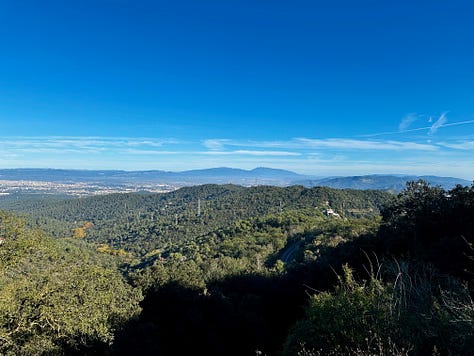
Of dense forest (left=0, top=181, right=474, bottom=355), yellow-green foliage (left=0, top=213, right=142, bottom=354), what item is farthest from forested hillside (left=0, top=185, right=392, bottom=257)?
yellow-green foliage (left=0, top=213, right=142, bottom=354)

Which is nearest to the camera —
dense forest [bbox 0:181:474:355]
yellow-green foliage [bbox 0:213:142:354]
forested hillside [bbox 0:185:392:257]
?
dense forest [bbox 0:181:474:355]

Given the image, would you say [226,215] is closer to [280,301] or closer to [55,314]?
[280,301]

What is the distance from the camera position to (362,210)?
366 ft

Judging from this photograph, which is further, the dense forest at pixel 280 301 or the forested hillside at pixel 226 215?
the forested hillside at pixel 226 215

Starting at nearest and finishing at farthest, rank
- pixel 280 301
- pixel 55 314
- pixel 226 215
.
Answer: pixel 55 314 < pixel 280 301 < pixel 226 215

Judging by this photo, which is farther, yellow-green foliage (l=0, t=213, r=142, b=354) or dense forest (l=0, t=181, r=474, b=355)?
yellow-green foliage (l=0, t=213, r=142, b=354)

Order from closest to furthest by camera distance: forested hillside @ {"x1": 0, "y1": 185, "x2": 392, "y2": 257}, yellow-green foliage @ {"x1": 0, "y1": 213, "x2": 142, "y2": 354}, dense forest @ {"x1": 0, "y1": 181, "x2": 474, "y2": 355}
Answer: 1. dense forest @ {"x1": 0, "y1": 181, "x2": 474, "y2": 355}
2. yellow-green foliage @ {"x1": 0, "y1": 213, "x2": 142, "y2": 354}
3. forested hillside @ {"x1": 0, "y1": 185, "x2": 392, "y2": 257}

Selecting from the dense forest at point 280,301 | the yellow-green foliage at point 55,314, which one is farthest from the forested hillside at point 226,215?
the yellow-green foliage at point 55,314

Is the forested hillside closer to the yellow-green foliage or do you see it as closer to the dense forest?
the dense forest

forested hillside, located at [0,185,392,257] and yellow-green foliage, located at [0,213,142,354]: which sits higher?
yellow-green foliage, located at [0,213,142,354]

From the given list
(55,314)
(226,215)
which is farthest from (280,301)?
(226,215)

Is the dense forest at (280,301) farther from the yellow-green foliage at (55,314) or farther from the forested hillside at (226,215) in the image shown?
the forested hillside at (226,215)

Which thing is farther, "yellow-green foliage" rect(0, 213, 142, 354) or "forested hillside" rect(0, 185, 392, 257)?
"forested hillside" rect(0, 185, 392, 257)

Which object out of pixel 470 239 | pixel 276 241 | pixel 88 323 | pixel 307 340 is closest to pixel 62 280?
pixel 88 323
